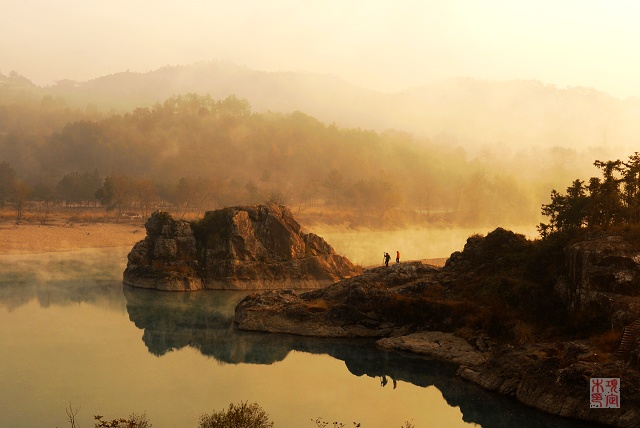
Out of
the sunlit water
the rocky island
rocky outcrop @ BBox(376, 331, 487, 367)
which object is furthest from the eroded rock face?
rocky outcrop @ BBox(376, 331, 487, 367)

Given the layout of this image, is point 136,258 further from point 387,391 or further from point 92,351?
point 387,391

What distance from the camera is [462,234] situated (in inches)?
6033

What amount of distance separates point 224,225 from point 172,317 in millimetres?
20001

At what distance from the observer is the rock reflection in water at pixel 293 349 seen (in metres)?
37.0

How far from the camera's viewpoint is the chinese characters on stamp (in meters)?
34.5

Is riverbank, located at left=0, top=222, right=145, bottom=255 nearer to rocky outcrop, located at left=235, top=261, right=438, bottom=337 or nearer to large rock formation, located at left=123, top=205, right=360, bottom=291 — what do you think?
large rock formation, located at left=123, top=205, right=360, bottom=291

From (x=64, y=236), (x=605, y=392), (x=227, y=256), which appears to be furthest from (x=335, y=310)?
(x=64, y=236)

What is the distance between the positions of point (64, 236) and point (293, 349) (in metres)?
74.4

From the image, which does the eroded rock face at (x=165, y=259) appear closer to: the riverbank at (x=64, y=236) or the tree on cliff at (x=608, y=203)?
the riverbank at (x=64, y=236)

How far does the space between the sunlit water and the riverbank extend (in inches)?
1546

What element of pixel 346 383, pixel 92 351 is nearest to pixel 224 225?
pixel 92 351

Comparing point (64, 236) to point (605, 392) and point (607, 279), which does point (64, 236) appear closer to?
point (607, 279)

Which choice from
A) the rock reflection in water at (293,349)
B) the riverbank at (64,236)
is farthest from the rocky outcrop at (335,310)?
the riverbank at (64,236)

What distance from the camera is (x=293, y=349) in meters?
49.5
